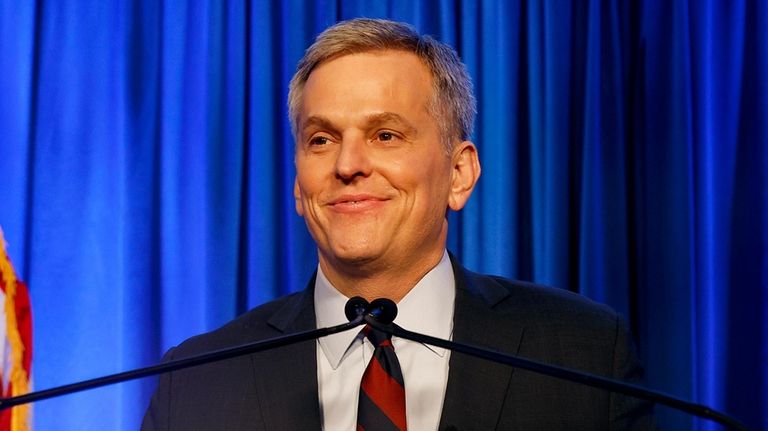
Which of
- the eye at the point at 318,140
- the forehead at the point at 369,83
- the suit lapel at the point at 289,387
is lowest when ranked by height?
the suit lapel at the point at 289,387

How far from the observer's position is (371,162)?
5.23ft

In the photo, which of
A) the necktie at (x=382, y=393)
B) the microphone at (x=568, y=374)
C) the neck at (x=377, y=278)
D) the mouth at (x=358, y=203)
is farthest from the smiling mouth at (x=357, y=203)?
the microphone at (x=568, y=374)

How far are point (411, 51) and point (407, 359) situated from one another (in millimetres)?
557

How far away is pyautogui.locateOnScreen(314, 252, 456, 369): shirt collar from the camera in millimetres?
1618

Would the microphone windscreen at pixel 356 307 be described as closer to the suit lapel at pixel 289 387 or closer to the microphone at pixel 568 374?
the microphone at pixel 568 374

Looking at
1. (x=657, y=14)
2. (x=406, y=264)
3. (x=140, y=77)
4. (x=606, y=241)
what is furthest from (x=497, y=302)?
(x=140, y=77)

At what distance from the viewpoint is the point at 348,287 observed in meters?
1.67

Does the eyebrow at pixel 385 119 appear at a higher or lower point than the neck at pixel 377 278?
higher

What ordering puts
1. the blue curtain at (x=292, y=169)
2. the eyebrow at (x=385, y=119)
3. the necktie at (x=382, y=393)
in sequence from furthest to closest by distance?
the blue curtain at (x=292, y=169) → the eyebrow at (x=385, y=119) → the necktie at (x=382, y=393)

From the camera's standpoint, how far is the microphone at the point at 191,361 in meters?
1.12

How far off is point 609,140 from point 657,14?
33 cm

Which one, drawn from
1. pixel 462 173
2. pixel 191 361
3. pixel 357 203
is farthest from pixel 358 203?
pixel 191 361

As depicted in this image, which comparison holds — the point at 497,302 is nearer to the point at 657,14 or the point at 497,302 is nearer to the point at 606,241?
the point at 606,241

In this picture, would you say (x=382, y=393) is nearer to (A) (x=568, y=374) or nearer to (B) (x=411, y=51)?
(A) (x=568, y=374)
